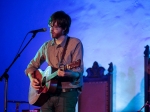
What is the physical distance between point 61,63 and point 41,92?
0.91ft

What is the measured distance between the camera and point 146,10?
3.93 meters

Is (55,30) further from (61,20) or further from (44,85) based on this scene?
(44,85)

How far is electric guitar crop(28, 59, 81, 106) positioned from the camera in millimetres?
2140

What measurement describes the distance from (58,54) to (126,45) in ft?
6.15

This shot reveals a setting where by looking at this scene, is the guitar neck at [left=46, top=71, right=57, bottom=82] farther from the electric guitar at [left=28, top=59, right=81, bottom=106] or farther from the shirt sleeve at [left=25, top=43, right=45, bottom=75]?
the shirt sleeve at [left=25, top=43, right=45, bottom=75]

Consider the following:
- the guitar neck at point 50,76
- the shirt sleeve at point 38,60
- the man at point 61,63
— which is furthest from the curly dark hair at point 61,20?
the guitar neck at point 50,76

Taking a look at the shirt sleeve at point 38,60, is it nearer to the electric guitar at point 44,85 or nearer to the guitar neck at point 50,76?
the electric guitar at point 44,85

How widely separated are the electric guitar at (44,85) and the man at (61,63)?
0.11 feet

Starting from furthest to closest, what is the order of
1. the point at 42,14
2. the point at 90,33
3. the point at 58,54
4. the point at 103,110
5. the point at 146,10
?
the point at 42,14 < the point at 90,33 < the point at 146,10 < the point at 103,110 < the point at 58,54

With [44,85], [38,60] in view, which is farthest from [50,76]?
[38,60]

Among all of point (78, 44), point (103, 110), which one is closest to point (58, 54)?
point (78, 44)

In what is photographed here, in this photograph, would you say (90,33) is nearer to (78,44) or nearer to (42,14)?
(42,14)

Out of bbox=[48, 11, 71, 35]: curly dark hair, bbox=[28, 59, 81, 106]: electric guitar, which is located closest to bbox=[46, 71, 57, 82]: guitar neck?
bbox=[28, 59, 81, 106]: electric guitar

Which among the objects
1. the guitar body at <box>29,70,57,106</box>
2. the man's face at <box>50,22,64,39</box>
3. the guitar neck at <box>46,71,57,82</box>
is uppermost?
the man's face at <box>50,22,64,39</box>
